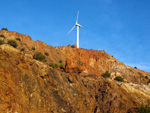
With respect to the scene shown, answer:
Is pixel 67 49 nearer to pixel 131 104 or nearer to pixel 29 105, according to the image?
pixel 131 104

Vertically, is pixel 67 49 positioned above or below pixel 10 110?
above

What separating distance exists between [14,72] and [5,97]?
4.10 meters

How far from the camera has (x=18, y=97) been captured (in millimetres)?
17750

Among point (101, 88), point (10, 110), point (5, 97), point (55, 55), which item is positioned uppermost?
point (55, 55)

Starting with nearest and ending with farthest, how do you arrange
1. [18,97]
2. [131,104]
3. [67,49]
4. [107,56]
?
[18,97]
[131,104]
[67,49]
[107,56]

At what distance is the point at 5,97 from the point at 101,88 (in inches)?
745

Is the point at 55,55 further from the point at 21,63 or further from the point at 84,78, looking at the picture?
the point at 21,63

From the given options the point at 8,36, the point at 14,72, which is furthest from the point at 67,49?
the point at 14,72

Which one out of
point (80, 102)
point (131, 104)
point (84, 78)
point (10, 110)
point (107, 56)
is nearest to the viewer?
point (10, 110)

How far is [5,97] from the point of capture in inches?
639

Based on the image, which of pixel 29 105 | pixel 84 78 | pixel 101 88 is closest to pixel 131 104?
pixel 101 88

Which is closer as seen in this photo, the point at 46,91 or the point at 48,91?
the point at 46,91

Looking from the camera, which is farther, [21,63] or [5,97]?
[21,63]

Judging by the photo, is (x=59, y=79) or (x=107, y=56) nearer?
(x=59, y=79)
